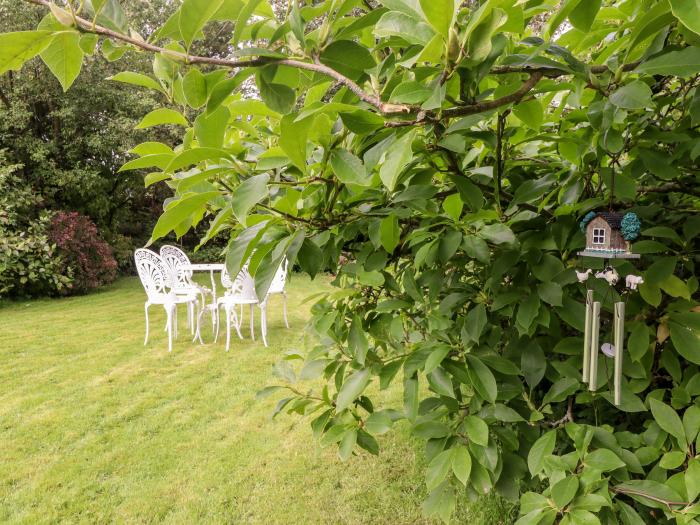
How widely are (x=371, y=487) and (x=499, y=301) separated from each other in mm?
1959

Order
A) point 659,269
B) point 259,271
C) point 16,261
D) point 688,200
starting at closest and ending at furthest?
1. point 259,271
2. point 659,269
3. point 688,200
4. point 16,261

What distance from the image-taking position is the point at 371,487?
2.60 metres

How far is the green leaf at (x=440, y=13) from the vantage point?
0.47m

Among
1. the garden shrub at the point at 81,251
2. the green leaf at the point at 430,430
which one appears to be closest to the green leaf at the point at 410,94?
the green leaf at the point at 430,430

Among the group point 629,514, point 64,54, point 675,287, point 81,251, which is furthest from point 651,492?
point 81,251

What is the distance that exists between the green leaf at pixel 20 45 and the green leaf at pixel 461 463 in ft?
3.49

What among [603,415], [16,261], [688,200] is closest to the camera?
[688,200]

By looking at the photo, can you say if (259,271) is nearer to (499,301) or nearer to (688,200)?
(499,301)

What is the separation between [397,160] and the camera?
528mm

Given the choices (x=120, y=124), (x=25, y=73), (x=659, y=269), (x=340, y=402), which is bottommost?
(x=340, y=402)

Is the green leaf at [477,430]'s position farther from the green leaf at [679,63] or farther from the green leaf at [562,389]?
the green leaf at [679,63]

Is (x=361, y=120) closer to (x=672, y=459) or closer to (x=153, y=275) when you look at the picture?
(x=672, y=459)

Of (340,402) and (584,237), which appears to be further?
(340,402)

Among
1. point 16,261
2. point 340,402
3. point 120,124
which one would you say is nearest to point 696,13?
point 340,402
